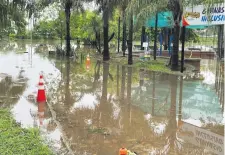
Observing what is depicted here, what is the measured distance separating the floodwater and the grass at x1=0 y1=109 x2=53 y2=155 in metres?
0.34

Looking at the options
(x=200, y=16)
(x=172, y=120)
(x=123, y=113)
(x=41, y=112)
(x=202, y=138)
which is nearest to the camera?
(x=202, y=138)

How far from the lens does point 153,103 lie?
35.0ft

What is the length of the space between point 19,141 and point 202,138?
12.8 ft

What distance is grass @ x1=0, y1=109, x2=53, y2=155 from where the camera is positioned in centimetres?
564

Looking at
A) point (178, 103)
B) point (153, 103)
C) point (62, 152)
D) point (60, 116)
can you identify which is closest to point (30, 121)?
point (60, 116)

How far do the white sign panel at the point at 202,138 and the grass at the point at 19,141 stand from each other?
311 cm

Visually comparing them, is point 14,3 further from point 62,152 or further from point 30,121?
point 62,152

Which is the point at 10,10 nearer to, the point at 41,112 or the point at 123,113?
the point at 41,112

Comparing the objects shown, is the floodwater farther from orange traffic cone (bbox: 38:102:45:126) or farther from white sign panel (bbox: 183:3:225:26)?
white sign panel (bbox: 183:3:225:26)

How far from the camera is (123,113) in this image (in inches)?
364

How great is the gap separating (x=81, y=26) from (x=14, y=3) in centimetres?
2780

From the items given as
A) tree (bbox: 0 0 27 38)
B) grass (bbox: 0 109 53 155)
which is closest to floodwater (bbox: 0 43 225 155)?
grass (bbox: 0 109 53 155)

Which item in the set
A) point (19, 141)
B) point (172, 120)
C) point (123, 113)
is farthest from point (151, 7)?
point (19, 141)

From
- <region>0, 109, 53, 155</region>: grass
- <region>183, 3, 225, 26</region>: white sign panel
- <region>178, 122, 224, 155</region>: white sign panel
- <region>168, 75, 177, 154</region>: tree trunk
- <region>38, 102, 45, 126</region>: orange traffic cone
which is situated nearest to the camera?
<region>0, 109, 53, 155</region>: grass
